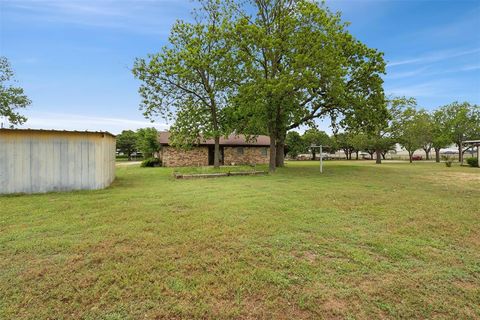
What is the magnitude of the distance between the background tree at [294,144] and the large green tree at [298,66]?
22.9 metres

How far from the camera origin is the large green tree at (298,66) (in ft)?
43.0

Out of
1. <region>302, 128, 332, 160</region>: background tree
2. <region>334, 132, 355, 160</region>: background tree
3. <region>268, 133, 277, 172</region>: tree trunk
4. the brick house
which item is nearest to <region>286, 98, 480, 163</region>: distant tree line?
<region>334, 132, 355, 160</region>: background tree

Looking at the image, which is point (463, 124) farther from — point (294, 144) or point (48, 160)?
point (48, 160)

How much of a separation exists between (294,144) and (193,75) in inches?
1095

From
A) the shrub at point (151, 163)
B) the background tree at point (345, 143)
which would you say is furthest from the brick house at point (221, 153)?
the background tree at point (345, 143)

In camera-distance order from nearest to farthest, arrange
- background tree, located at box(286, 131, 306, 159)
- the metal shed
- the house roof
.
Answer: the metal shed, the house roof, background tree, located at box(286, 131, 306, 159)

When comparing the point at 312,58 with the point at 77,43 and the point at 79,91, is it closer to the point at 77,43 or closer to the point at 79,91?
the point at 77,43

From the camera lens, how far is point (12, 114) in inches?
804

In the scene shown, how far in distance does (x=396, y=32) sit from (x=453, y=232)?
14.0 meters

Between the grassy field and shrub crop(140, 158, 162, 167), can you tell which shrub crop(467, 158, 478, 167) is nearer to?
the grassy field

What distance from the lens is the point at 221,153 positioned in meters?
25.3

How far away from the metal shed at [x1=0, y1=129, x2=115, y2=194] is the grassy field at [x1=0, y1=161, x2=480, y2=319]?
2.35 metres

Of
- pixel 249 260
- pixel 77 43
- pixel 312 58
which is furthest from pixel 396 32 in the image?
pixel 77 43

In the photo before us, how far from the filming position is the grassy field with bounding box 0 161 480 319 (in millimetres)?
2312
